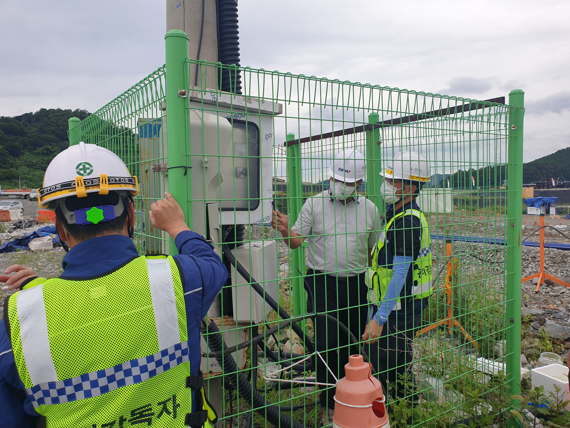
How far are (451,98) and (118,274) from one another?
244 cm

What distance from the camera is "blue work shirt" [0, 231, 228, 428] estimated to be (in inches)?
42.9

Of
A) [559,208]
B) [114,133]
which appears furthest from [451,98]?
[559,208]

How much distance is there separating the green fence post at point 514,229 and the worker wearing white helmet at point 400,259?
882 millimetres

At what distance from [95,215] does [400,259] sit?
1847 millimetres

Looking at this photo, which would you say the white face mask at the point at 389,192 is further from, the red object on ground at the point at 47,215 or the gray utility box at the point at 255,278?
the red object on ground at the point at 47,215

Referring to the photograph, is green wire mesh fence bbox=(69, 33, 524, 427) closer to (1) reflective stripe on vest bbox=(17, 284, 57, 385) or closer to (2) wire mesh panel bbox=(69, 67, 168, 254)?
(2) wire mesh panel bbox=(69, 67, 168, 254)

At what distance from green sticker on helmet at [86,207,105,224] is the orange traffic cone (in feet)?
4.22

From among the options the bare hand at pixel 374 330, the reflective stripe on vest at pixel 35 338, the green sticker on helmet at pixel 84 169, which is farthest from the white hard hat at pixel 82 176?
the bare hand at pixel 374 330

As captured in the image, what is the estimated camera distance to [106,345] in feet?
3.74

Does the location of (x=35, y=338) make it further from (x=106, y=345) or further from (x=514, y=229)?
(x=514, y=229)

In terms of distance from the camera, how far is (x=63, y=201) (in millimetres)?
1323

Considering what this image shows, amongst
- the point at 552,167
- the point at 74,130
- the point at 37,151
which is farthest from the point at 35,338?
the point at 37,151

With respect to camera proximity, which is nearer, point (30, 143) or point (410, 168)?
point (410, 168)

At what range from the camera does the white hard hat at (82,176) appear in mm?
1283
